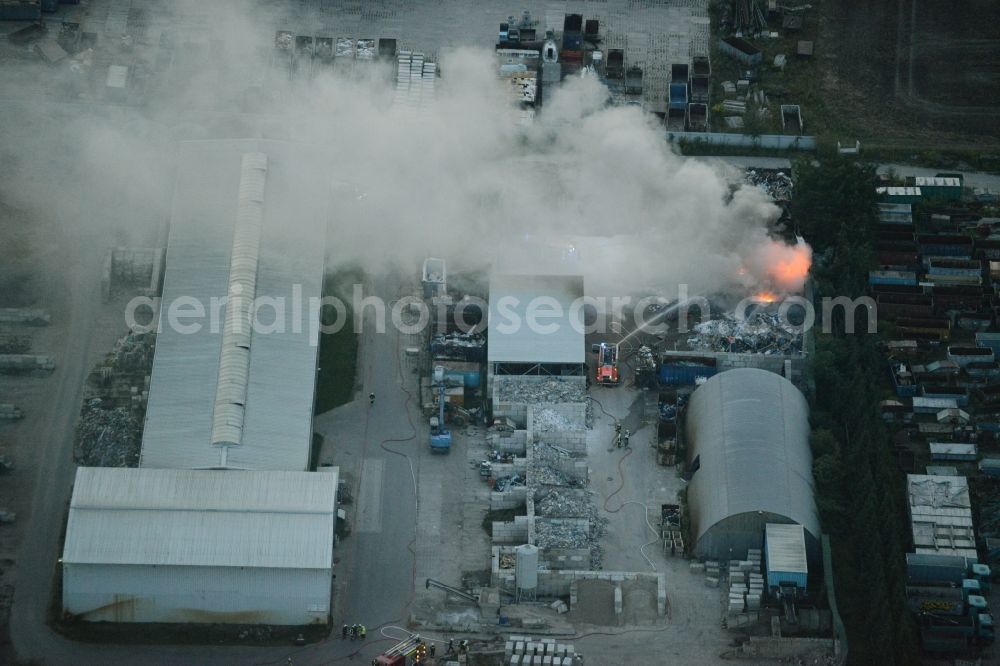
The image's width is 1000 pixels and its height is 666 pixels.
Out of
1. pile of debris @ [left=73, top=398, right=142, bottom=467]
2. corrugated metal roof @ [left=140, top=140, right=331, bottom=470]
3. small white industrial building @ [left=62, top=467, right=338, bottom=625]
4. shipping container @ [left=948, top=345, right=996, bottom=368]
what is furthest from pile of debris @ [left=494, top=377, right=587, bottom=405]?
shipping container @ [left=948, top=345, right=996, bottom=368]

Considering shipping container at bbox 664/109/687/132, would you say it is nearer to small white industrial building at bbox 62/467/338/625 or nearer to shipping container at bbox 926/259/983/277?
shipping container at bbox 926/259/983/277

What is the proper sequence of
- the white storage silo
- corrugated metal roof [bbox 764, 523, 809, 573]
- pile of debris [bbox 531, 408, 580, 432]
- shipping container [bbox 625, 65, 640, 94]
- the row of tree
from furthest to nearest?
shipping container [bbox 625, 65, 640, 94], pile of debris [bbox 531, 408, 580, 432], corrugated metal roof [bbox 764, 523, 809, 573], the white storage silo, the row of tree

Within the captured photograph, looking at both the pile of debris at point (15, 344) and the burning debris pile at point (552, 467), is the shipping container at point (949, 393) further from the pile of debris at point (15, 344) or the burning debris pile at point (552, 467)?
the pile of debris at point (15, 344)

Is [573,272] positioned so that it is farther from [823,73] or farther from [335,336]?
[823,73]

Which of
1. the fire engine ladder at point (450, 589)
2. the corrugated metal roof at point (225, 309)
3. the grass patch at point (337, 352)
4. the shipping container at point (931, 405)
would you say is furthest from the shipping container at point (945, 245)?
the fire engine ladder at point (450, 589)

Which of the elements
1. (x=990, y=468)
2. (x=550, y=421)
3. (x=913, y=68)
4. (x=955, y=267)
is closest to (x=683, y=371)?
(x=550, y=421)

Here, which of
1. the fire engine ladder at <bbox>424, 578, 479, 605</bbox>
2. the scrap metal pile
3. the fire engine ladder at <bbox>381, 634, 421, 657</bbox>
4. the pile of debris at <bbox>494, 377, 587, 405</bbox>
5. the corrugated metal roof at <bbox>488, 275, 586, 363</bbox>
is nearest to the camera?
the fire engine ladder at <bbox>381, 634, 421, 657</bbox>
